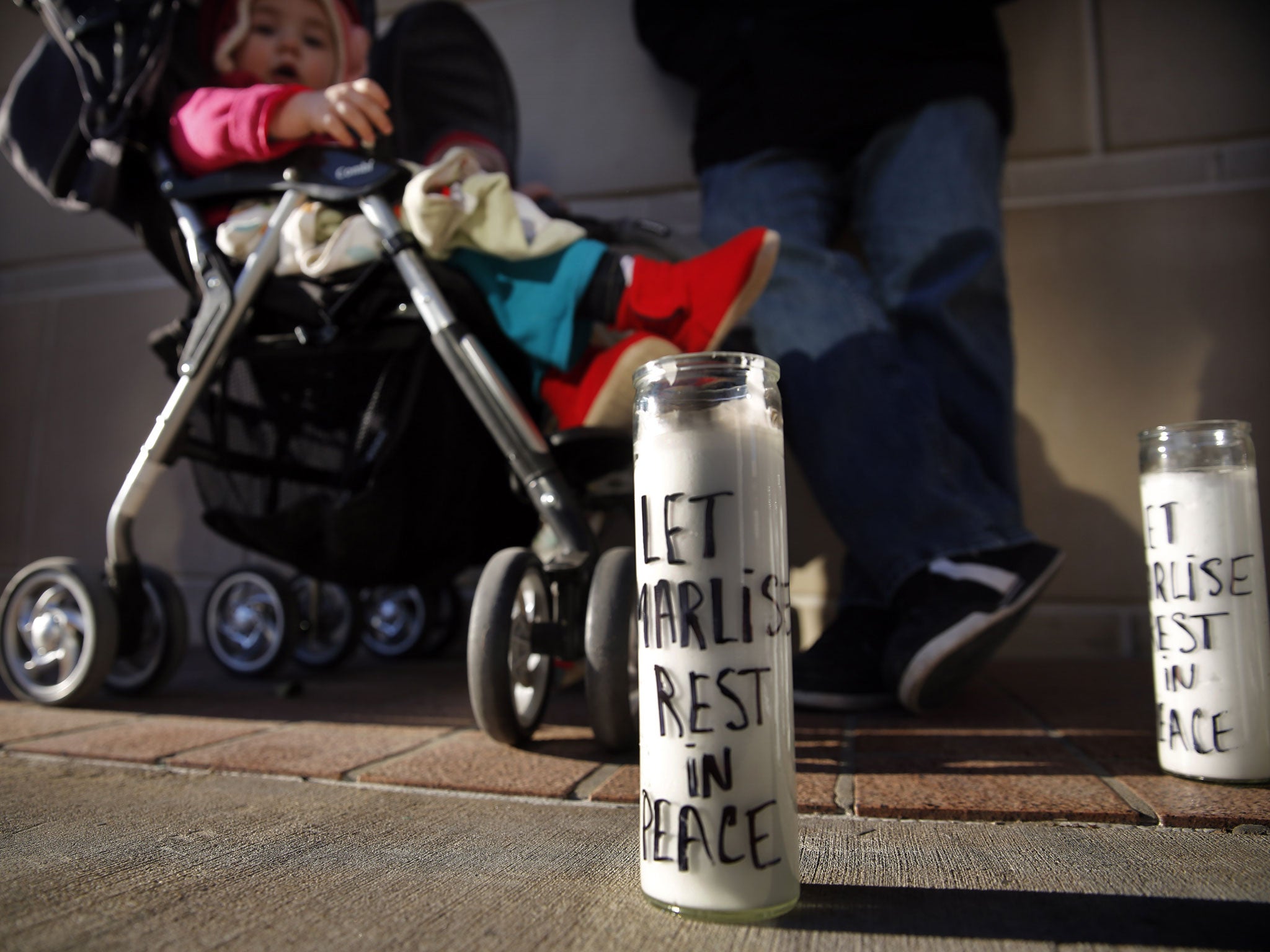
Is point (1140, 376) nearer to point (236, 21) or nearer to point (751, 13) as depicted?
point (751, 13)

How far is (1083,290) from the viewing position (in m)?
1.80

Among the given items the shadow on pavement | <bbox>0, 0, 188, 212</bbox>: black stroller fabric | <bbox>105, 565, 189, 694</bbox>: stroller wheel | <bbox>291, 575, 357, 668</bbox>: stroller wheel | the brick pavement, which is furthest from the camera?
<bbox>291, 575, 357, 668</bbox>: stroller wheel

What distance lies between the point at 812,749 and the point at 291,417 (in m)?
1.04

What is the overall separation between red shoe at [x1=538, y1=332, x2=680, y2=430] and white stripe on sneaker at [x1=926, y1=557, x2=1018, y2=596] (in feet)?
1.66

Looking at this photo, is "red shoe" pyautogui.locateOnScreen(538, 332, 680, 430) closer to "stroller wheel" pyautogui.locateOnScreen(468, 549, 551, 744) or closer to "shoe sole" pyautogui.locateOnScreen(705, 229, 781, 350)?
"shoe sole" pyautogui.locateOnScreen(705, 229, 781, 350)

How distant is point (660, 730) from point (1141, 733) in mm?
810

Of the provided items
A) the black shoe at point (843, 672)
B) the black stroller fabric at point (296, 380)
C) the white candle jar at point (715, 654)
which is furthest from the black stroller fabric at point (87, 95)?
the black shoe at point (843, 672)

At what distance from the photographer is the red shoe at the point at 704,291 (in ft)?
3.35

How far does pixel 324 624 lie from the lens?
187 cm

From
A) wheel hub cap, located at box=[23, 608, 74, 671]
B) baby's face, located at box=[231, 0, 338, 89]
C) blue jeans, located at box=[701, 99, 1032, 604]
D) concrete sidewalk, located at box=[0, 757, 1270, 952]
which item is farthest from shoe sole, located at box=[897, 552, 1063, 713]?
baby's face, located at box=[231, 0, 338, 89]

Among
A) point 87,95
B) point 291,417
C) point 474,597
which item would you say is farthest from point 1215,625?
point 87,95

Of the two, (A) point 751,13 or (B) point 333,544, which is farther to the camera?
(A) point 751,13

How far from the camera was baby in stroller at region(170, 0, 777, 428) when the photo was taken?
1.04 meters

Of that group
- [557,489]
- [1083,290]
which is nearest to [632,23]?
[1083,290]
